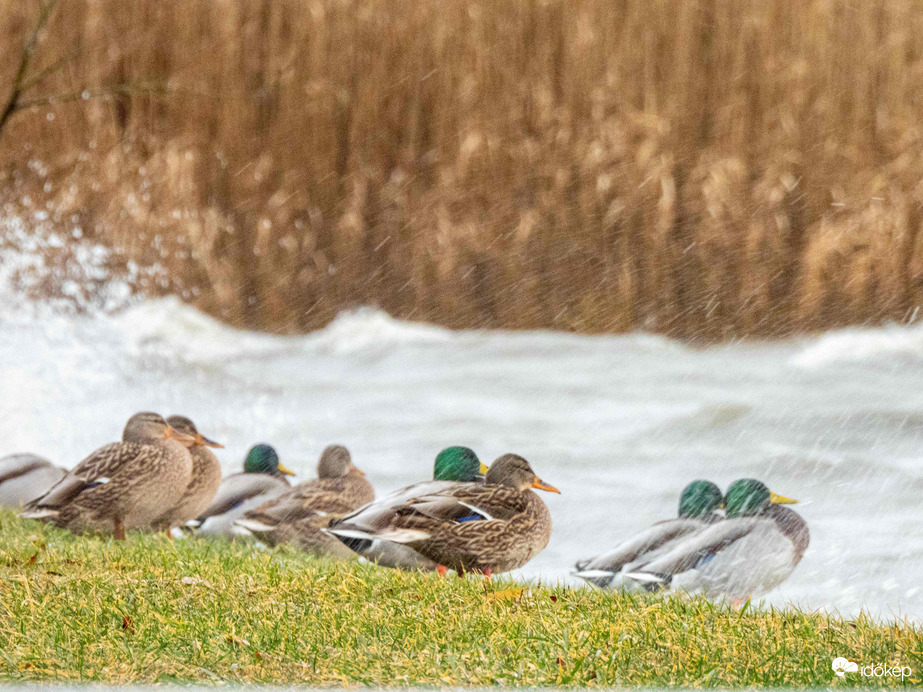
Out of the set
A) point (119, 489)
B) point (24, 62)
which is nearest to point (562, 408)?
point (119, 489)

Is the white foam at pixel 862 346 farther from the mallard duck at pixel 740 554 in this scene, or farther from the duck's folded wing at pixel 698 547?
the duck's folded wing at pixel 698 547

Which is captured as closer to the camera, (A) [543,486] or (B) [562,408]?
(A) [543,486]

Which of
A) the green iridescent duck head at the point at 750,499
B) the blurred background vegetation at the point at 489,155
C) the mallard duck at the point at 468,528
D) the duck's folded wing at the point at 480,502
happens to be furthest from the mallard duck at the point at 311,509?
the green iridescent duck head at the point at 750,499

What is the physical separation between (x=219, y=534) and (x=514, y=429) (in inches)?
59.6

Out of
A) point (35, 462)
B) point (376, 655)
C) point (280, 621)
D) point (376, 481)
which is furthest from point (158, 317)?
point (376, 655)

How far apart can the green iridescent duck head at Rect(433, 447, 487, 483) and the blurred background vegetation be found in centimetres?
68

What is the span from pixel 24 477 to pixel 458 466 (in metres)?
2.32

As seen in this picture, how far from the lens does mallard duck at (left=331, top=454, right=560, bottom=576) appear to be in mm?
4309

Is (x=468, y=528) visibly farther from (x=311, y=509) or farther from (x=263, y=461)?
(x=263, y=461)

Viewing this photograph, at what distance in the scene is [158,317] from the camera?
5.50 m

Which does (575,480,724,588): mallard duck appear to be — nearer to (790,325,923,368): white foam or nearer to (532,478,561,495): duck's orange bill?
(532,478,561,495): duck's orange bill

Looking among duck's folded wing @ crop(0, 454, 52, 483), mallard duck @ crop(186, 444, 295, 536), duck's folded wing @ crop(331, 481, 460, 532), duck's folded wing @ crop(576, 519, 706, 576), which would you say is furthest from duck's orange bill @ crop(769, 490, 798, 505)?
duck's folded wing @ crop(0, 454, 52, 483)

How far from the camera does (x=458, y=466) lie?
4969 mm

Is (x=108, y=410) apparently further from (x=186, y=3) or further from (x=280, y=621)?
(x=280, y=621)
